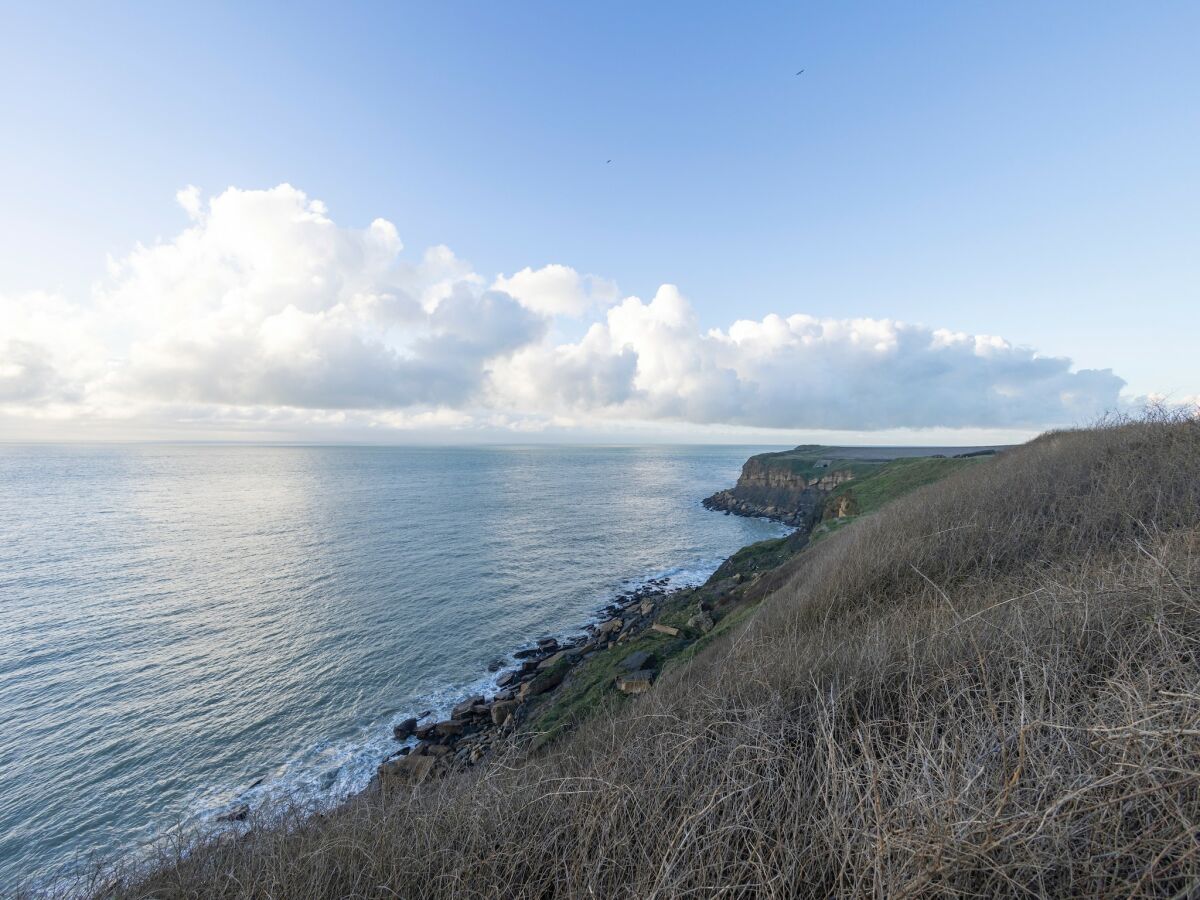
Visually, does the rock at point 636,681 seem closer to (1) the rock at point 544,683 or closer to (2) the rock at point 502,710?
(1) the rock at point 544,683

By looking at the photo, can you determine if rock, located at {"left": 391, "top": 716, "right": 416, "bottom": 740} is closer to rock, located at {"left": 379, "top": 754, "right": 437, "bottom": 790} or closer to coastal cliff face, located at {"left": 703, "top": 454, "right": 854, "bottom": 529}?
rock, located at {"left": 379, "top": 754, "right": 437, "bottom": 790}

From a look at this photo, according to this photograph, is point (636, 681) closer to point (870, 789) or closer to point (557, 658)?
point (557, 658)

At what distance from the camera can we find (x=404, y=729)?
1850 centimetres

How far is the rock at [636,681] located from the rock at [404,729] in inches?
342

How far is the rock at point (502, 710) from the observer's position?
60.8 ft

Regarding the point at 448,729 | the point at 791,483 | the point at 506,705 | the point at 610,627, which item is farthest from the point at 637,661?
the point at 791,483

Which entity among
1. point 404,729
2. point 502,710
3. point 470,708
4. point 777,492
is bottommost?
point 404,729

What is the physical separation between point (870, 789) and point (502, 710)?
18252mm

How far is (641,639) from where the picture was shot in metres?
21.5

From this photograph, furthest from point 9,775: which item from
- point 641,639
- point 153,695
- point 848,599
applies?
point 848,599

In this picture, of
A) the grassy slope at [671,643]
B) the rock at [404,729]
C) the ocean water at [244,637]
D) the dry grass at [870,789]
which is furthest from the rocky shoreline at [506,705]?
the dry grass at [870,789]

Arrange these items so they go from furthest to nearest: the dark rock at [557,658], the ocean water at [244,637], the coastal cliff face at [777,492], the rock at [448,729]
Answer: the coastal cliff face at [777,492] → the dark rock at [557,658] → the rock at [448,729] → the ocean water at [244,637]

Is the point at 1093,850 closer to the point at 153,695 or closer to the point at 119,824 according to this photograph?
the point at 119,824

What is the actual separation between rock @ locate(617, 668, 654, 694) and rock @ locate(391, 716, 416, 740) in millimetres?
8692
